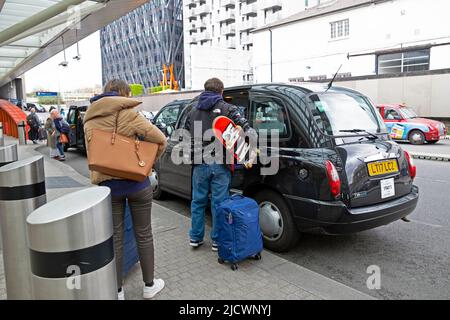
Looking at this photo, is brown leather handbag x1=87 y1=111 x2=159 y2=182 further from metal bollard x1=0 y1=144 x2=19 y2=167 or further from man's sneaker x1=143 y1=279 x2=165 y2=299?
metal bollard x1=0 y1=144 x2=19 y2=167

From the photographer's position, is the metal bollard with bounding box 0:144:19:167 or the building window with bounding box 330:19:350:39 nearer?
the metal bollard with bounding box 0:144:19:167

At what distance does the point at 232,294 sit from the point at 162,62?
87109 mm

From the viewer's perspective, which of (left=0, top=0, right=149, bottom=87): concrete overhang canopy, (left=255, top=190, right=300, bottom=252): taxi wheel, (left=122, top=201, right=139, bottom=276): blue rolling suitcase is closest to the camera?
(left=122, top=201, right=139, bottom=276): blue rolling suitcase

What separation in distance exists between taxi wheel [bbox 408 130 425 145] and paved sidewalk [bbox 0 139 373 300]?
13.9m

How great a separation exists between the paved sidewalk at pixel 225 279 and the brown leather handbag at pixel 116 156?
1.13m

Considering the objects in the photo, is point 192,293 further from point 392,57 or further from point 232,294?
point 392,57

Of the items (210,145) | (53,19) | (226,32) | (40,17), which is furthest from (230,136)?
(226,32)

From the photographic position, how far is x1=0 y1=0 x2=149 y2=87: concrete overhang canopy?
8891mm

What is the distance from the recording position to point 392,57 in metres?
28.5

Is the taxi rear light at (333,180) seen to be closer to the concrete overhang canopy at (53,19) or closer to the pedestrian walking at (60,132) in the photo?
the concrete overhang canopy at (53,19)

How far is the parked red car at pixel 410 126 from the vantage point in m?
15.5

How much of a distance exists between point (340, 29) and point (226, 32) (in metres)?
36.4

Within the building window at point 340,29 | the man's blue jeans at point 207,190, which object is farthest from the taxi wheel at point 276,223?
the building window at point 340,29

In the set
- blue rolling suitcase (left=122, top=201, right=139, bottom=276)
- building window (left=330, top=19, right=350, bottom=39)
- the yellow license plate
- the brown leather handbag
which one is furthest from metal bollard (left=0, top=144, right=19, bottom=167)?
building window (left=330, top=19, right=350, bottom=39)
